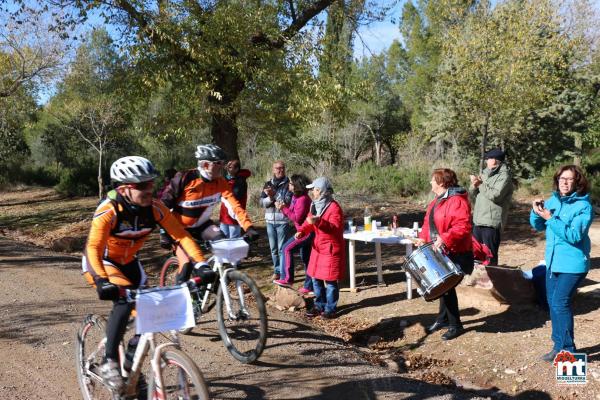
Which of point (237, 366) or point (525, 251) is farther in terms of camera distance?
point (525, 251)

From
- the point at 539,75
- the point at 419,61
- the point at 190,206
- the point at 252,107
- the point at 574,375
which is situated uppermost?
the point at 419,61

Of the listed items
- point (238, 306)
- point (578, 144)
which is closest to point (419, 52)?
point (578, 144)

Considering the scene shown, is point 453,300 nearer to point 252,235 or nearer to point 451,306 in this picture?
point 451,306

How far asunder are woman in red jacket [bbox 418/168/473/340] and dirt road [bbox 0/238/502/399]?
1.23 metres

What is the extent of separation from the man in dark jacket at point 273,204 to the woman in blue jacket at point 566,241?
4.04 meters

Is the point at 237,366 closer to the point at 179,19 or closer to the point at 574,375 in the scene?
the point at 574,375

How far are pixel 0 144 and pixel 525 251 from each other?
3099 cm

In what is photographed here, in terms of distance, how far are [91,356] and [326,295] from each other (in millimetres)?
3647

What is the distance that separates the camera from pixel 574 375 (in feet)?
16.1

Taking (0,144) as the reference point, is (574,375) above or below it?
below

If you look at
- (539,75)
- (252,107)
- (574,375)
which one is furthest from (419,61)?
(574,375)

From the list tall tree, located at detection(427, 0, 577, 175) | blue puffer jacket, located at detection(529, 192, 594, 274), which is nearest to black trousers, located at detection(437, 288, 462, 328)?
blue puffer jacket, located at detection(529, 192, 594, 274)

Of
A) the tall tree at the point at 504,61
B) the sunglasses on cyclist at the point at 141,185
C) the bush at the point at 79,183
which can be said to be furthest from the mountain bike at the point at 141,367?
the bush at the point at 79,183

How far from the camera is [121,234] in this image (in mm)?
3945
